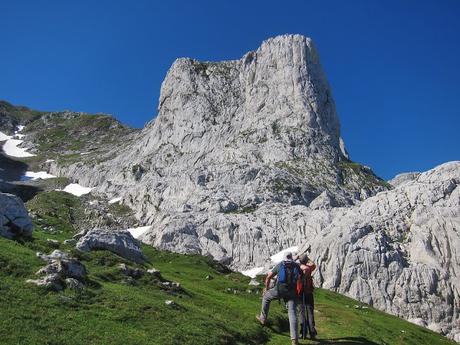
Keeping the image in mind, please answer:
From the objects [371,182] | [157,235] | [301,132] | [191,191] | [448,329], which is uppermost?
[301,132]

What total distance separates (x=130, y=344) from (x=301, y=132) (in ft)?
559

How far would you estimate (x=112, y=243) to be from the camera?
5581cm

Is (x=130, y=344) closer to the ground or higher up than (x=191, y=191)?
closer to the ground

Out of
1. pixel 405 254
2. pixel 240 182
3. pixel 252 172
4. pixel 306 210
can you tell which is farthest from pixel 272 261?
pixel 252 172

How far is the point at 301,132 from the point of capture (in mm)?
188375

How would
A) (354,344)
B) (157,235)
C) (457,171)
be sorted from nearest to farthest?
(354,344), (457,171), (157,235)

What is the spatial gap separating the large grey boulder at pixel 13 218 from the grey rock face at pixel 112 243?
6853mm

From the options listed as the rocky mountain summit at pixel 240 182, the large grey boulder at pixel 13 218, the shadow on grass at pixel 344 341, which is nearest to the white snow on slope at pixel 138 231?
the rocky mountain summit at pixel 240 182

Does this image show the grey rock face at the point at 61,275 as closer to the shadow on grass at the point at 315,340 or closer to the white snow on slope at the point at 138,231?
the shadow on grass at the point at 315,340

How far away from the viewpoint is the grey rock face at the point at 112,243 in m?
52.7

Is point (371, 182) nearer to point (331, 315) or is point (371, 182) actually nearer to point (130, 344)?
point (331, 315)

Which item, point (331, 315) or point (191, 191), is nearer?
point (331, 315)

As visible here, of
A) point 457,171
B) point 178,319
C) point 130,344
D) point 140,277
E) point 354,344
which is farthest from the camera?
point 457,171

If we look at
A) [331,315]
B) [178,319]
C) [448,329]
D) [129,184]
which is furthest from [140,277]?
[129,184]
